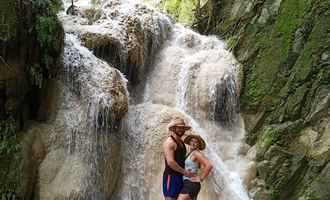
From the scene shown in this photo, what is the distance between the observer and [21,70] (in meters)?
7.74

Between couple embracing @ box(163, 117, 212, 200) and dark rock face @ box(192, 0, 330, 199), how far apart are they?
13.8 feet

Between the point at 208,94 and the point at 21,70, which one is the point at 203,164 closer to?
the point at 21,70

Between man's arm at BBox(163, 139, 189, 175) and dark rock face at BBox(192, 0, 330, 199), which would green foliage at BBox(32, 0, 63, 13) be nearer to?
man's arm at BBox(163, 139, 189, 175)

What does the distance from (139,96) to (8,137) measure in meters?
4.72

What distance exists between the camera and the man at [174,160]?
5324mm

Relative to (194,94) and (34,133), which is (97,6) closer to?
(194,94)

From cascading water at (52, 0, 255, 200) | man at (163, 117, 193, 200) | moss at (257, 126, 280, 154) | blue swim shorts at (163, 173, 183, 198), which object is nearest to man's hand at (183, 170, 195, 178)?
man at (163, 117, 193, 200)

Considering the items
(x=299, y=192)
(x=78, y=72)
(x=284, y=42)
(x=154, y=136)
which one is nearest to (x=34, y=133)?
(x=78, y=72)

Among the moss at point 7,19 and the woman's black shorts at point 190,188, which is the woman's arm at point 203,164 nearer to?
the woman's black shorts at point 190,188

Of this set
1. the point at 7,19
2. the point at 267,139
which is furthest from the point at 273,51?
the point at 7,19

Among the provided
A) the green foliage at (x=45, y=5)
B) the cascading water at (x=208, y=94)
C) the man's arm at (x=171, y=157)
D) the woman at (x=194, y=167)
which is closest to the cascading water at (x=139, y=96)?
the cascading water at (x=208, y=94)

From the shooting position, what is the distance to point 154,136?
369 inches

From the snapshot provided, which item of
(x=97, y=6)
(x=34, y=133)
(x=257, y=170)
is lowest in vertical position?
(x=257, y=170)

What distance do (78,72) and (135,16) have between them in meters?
3.70
